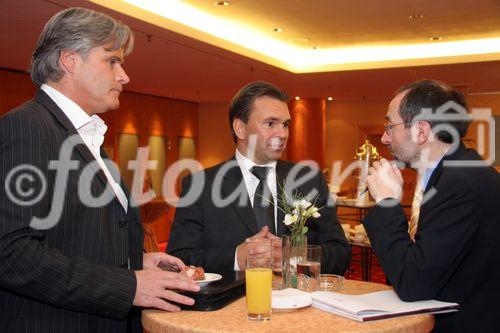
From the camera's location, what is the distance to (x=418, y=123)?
2.08m

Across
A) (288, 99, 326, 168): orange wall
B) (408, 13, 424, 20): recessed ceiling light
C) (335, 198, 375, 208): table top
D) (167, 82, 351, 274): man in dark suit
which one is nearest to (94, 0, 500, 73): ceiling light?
(408, 13, 424, 20): recessed ceiling light

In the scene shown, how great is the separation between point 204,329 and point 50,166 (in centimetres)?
61

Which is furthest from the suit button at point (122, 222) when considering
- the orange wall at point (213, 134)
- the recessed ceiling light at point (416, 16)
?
the orange wall at point (213, 134)

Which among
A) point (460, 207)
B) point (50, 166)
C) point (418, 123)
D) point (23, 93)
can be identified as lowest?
point (460, 207)

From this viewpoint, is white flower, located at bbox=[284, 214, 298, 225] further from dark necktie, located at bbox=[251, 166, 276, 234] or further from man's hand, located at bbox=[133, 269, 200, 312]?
dark necktie, located at bbox=[251, 166, 276, 234]

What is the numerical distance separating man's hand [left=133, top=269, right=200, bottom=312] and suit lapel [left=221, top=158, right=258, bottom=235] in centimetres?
90

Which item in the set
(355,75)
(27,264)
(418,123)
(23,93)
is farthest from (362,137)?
(27,264)

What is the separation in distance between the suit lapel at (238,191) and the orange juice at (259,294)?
89 centimetres

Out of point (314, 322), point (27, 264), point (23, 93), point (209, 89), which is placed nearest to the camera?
point (27, 264)

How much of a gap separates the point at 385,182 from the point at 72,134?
1073 mm

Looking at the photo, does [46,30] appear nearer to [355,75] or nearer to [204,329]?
[204,329]

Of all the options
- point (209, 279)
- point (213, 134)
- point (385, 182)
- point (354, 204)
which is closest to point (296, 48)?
point (354, 204)

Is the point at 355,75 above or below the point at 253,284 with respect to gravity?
above

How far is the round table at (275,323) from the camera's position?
1.50 m
